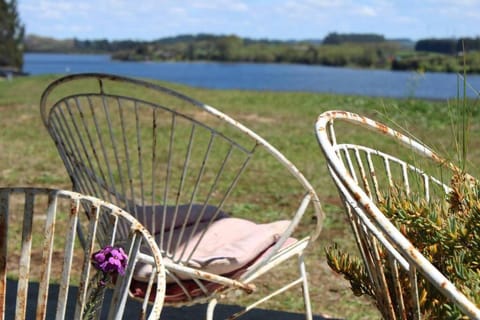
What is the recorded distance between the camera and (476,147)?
824 centimetres

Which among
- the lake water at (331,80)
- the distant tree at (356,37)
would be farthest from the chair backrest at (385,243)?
the distant tree at (356,37)

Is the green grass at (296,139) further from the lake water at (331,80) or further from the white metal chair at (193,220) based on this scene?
the white metal chair at (193,220)

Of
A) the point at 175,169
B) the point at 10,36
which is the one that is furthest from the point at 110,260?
the point at 10,36

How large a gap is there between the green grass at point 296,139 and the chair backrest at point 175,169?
0.24 metres

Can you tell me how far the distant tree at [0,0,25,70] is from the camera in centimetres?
3916

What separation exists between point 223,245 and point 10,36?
40.3 meters

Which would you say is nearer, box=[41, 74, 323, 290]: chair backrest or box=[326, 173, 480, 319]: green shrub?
box=[326, 173, 480, 319]: green shrub

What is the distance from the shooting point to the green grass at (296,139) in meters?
3.30

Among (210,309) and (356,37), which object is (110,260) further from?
(356,37)

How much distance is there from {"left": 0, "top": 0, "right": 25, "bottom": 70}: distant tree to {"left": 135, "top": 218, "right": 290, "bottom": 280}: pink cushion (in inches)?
1534

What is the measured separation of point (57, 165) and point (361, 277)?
18.0ft

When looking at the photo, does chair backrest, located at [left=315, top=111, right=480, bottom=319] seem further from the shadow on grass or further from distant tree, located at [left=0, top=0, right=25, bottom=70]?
distant tree, located at [left=0, top=0, right=25, bottom=70]

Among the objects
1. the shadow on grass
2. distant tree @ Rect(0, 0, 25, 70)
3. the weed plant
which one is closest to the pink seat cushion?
the shadow on grass

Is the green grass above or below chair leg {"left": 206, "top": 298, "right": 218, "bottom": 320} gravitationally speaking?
below
